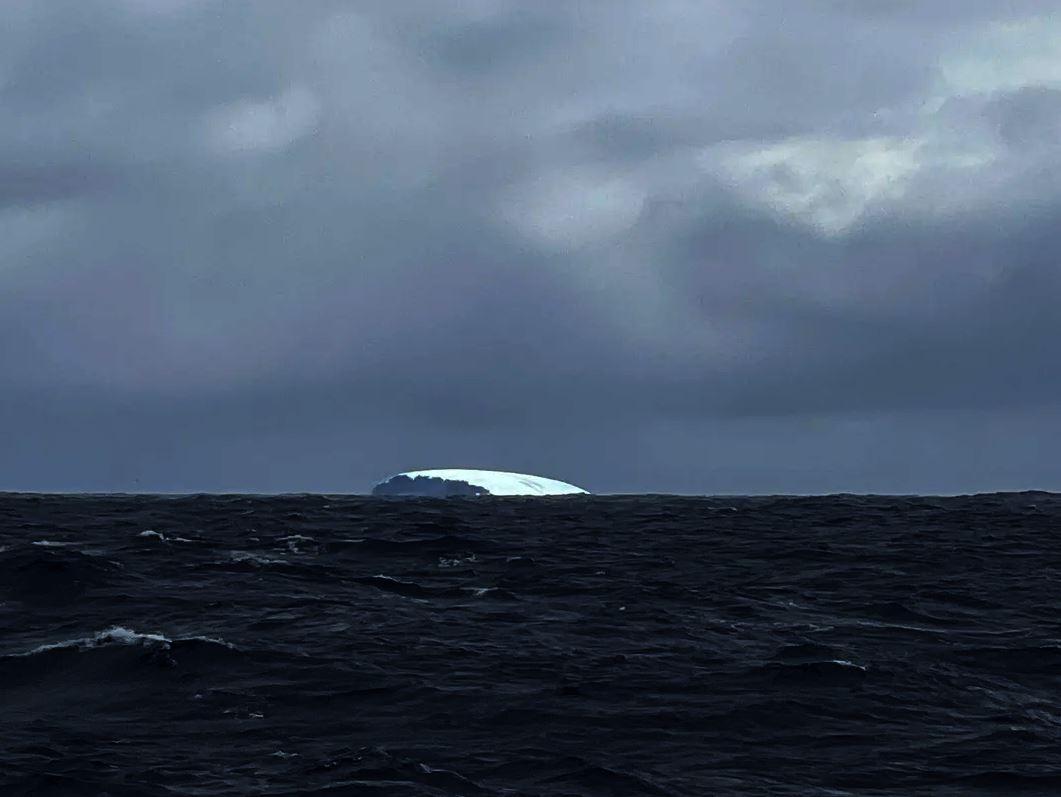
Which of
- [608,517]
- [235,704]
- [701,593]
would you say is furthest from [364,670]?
[608,517]

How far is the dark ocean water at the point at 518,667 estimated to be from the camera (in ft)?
75.8

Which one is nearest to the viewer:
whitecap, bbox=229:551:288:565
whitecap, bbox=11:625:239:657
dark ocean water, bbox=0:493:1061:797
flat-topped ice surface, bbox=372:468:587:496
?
dark ocean water, bbox=0:493:1061:797

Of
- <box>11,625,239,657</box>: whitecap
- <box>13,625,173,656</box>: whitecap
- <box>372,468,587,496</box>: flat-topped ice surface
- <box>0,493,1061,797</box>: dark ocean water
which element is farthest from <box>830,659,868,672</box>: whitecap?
<box>372,468,587,496</box>: flat-topped ice surface

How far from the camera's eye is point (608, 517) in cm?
8025

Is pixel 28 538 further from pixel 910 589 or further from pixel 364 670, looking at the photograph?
pixel 910 589

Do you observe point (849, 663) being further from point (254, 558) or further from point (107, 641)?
point (254, 558)

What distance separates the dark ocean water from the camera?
23.1m

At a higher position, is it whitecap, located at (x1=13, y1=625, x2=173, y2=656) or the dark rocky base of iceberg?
the dark rocky base of iceberg

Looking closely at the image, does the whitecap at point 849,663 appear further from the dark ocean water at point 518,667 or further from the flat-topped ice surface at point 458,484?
the flat-topped ice surface at point 458,484

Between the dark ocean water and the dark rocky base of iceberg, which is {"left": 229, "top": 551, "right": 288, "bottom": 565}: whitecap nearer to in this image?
the dark ocean water

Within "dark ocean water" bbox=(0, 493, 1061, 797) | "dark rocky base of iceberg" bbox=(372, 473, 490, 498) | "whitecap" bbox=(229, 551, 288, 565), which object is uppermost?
"dark rocky base of iceberg" bbox=(372, 473, 490, 498)

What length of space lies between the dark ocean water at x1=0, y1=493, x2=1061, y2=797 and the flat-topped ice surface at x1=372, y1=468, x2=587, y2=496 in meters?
88.4

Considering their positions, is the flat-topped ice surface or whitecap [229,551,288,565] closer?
whitecap [229,551,288,565]

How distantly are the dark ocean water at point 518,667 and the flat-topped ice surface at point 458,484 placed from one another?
88.4m
